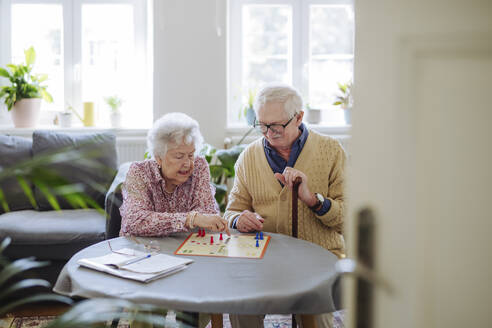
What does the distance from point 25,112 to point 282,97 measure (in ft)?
8.32

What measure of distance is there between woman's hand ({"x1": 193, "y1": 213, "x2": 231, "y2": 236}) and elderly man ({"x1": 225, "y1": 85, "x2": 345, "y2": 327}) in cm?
16

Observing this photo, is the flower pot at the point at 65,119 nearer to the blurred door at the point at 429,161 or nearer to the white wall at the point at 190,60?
the white wall at the point at 190,60

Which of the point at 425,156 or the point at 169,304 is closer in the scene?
the point at 425,156

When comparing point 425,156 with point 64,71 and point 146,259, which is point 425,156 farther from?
point 64,71

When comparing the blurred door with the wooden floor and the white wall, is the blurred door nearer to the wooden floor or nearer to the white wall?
the wooden floor

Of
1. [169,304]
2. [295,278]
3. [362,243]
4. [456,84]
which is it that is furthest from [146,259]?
[456,84]

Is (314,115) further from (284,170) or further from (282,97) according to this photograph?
(284,170)

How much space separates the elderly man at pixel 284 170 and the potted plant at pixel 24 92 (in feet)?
7.73

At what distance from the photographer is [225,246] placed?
1.73 meters

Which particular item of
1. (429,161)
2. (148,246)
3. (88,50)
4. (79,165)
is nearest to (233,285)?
(148,246)

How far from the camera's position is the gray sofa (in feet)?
8.84

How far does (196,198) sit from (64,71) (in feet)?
8.47

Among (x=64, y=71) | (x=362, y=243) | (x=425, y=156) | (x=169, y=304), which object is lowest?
(x=169, y=304)

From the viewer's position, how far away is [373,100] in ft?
2.37
